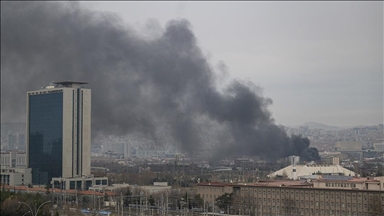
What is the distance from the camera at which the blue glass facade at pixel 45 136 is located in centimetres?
4450

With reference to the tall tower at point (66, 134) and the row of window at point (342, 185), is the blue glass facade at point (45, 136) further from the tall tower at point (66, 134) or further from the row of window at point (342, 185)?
the row of window at point (342, 185)

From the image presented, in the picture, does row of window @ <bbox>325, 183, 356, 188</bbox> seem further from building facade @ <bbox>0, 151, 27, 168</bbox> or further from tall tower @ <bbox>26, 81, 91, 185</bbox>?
building facade @ <bbox>0, 151, 27, 168</bbox>

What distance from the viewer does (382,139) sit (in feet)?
136

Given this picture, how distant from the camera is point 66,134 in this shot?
4412 cm

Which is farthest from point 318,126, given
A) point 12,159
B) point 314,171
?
point 12,159

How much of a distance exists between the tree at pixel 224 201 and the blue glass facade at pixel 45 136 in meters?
16.3

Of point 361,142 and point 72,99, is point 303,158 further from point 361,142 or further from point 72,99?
point 72,99

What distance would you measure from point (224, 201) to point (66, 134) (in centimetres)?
1694

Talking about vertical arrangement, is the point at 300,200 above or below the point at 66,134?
below

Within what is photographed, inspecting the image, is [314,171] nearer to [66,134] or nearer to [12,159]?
[66,134]

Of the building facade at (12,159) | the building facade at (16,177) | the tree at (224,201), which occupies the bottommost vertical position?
the tree at (224,201)

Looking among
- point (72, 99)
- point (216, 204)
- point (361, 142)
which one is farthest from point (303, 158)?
point (216, 204)

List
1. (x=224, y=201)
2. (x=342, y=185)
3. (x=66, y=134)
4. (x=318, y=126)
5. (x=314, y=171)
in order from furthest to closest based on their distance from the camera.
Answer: (x=318, y=126) → (x=66, y=134) → (x=314, y=171) → (x=224, y=201) → (x=342, y=185)

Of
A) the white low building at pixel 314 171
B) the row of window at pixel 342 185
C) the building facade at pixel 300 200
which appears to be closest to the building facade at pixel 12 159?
the white low building at pixel 314 171
